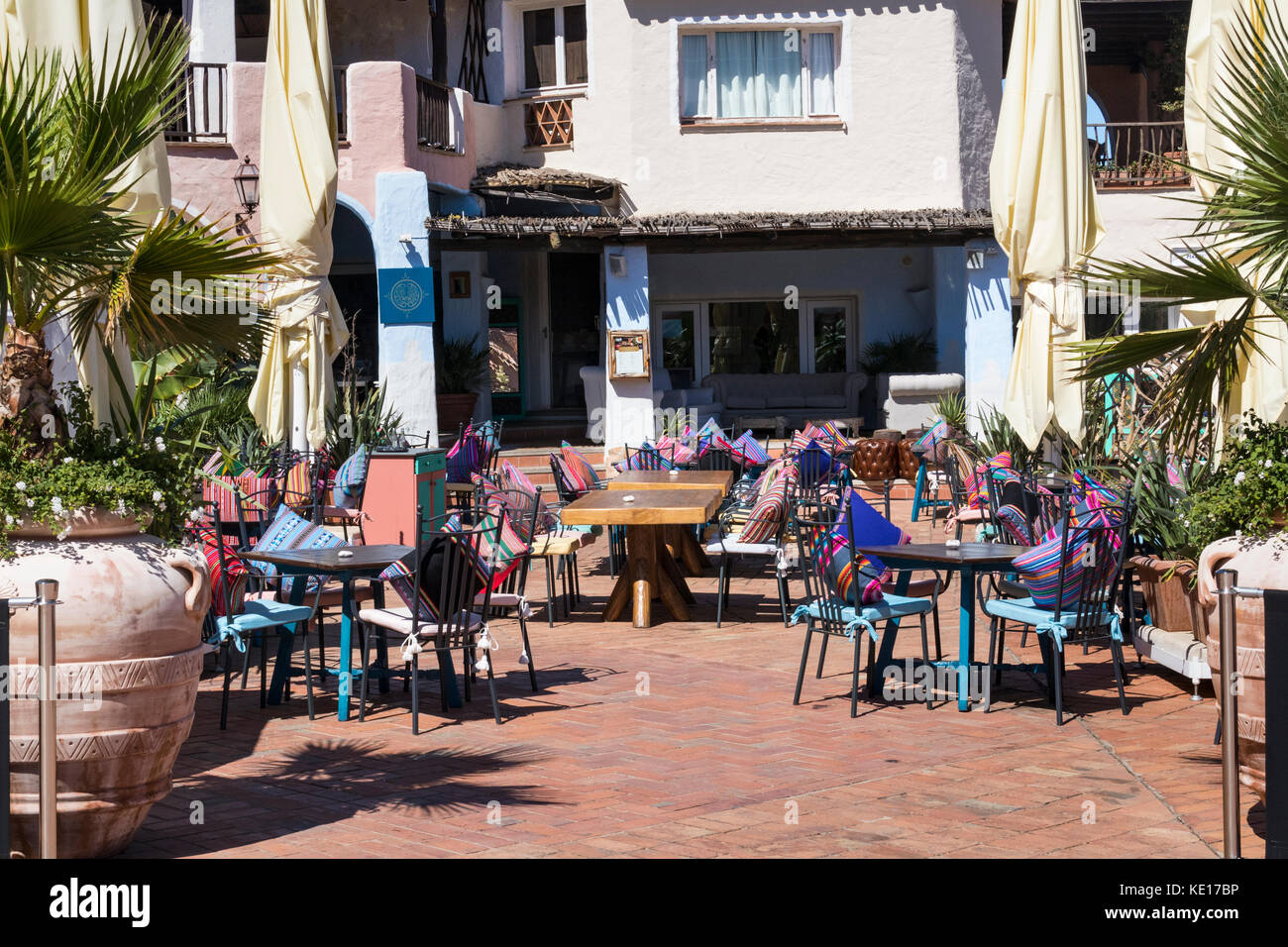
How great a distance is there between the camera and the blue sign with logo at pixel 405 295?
1916 cm

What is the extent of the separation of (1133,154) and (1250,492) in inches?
776

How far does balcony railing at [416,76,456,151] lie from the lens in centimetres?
1981

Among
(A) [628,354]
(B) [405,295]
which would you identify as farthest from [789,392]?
(B) [405,295]

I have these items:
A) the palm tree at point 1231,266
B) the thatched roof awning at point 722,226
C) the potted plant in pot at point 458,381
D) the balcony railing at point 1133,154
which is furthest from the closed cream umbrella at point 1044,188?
the potted plant in pot at point 458,381

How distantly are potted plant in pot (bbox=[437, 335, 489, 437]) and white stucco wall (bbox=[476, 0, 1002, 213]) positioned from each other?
10.7 ft

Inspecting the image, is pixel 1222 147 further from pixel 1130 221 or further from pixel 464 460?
pixel 1130 221

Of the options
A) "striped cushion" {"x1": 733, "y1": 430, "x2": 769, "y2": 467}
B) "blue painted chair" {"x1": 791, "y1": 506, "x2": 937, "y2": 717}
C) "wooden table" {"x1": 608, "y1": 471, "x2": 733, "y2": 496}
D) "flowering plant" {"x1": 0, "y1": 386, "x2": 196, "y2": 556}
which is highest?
"flowering plant" {"x1": 0, "y1": 386, "x2": 196, "y2": 556}

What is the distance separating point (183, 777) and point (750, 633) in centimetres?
443

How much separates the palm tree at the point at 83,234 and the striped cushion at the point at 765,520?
5.54m

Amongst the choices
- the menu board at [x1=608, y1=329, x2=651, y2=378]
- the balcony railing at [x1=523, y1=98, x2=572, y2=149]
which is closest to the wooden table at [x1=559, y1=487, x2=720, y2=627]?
the menu board at [x1=608, y1=329, x2=651, y2=378]

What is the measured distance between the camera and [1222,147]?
8.64 meters

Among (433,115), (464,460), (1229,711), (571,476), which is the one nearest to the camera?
(1229,711)

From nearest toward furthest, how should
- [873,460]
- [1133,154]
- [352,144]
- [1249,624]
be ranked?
[1249,624], [873,460], [352,144], [1133,154]

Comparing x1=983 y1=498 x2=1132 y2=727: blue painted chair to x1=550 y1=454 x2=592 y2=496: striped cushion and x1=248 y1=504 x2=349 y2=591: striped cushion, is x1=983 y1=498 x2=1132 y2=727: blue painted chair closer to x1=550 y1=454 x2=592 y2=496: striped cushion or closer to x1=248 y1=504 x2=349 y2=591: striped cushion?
x1=248 y1=504 x2=349 y2=591: striped cushion
